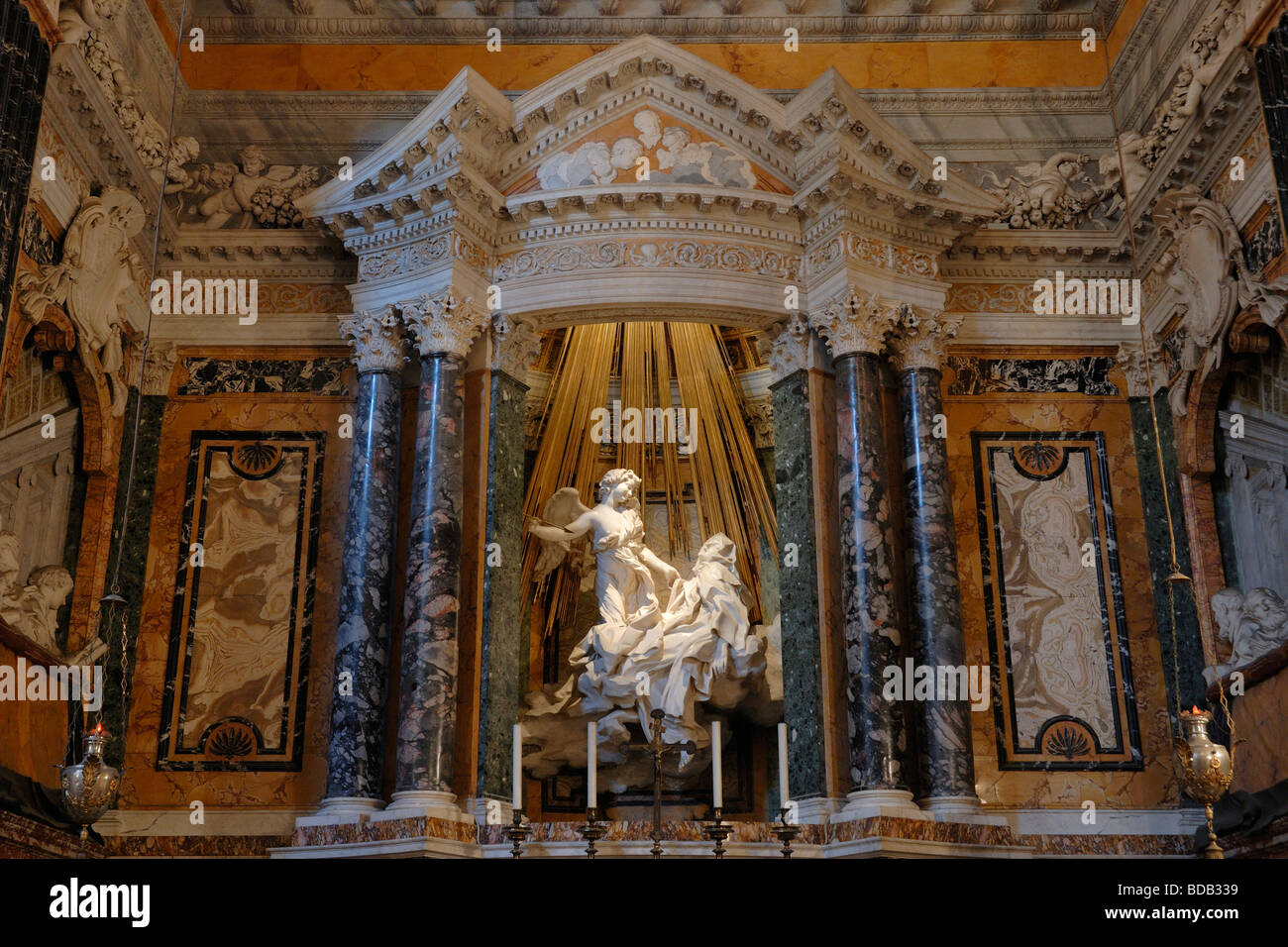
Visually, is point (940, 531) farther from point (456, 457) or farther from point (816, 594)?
point (456, 457)

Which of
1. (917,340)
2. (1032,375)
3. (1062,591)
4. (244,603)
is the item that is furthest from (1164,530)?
(244,603)

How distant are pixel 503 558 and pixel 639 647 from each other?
1.24m

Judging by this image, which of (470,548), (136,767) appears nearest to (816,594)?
(470,548)

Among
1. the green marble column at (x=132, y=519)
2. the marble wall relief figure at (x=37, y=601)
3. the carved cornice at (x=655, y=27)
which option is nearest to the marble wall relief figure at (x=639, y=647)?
the green marble column at (x=132, y=519)

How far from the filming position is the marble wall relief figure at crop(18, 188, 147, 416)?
9.46m

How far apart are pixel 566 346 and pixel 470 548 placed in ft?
7.86

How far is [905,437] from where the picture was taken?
423 inches

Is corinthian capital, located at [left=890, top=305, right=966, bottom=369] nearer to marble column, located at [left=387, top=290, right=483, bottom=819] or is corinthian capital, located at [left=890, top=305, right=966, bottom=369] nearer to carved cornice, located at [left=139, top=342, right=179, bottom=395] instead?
marble column, located at [left=387, top=290, right=483, bottom=819]

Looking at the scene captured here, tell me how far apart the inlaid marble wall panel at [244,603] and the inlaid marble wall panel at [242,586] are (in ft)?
0.03

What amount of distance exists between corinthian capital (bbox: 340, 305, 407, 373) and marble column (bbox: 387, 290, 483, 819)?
0.53ft

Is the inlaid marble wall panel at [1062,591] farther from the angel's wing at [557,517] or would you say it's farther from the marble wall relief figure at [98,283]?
the marble wall relief figure at [98,283]

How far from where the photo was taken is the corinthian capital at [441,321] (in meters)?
Answer: 10.5
